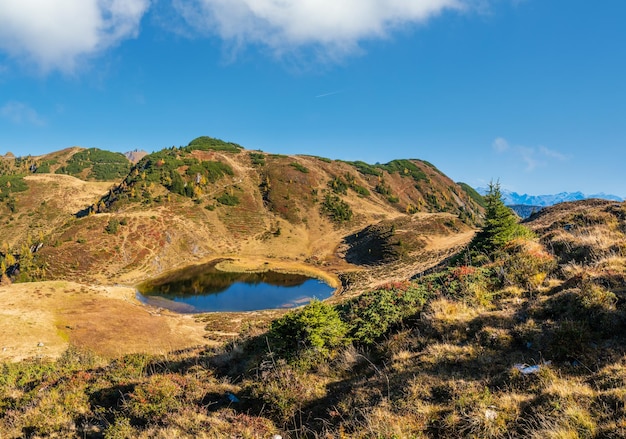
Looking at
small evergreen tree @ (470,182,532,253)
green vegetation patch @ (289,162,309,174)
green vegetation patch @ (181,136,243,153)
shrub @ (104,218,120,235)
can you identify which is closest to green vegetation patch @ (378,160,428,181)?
green vegetation patch @ (289,162,309,174)

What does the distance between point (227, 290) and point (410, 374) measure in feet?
165

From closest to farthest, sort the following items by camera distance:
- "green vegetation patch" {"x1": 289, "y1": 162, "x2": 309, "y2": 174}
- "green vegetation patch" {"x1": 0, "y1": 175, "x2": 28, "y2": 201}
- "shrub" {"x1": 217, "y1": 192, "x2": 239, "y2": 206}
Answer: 1. "shrub" {"x1": 217, "y1": 192, "x2": 239, "y2": 206}
2. "green vegetation patch" {"x1": 0, "y1": 175, "x2": 28, "y2": 201}
3. "green vegetation patch" {"x1": 289, "y1": 162, "x2": 309, "y2": 174}

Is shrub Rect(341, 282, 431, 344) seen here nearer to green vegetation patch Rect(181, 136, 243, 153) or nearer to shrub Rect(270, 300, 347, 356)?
shrub Rect(270, 300, 347, 356)

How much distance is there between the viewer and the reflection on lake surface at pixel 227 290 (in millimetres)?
46812

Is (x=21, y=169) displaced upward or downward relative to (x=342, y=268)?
upward

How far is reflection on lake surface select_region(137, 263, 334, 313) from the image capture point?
46812 millimetres

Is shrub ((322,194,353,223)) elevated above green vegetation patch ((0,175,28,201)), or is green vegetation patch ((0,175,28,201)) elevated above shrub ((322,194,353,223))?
green vegetation patch ((0,175,28,201))

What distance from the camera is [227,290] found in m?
Answer: 53.8

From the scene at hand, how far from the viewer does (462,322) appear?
30.1 ft

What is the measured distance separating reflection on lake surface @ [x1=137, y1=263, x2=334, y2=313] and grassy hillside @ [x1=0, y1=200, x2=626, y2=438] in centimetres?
3407

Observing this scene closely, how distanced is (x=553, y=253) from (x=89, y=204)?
139 meters

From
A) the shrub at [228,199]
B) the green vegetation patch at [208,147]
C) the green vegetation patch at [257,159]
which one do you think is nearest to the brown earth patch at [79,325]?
the shrub at [228,199]

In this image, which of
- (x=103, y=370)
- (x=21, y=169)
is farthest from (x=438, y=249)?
(x=21, y=169)

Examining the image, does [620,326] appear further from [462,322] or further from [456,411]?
[456,411]
